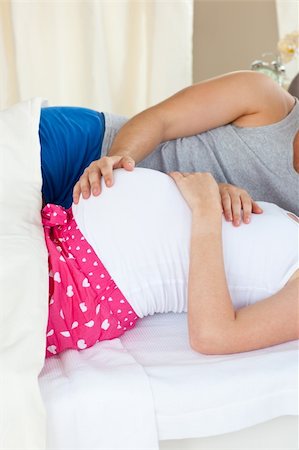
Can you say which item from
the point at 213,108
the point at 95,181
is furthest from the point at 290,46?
the point at 95,181

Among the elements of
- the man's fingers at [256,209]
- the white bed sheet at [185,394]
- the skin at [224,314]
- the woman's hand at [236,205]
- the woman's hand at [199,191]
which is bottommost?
the white bed sheet at [185,394]

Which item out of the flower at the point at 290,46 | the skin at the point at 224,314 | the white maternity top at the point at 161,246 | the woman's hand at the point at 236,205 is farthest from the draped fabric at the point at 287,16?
the skin at the point at 224,314

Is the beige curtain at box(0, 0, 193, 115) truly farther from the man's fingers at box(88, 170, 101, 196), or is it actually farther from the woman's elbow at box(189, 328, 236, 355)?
the woman's elbow at box(189, 328, 236, 355)

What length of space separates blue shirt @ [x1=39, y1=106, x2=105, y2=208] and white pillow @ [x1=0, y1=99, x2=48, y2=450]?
95 mm

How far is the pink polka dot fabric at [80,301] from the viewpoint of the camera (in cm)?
119

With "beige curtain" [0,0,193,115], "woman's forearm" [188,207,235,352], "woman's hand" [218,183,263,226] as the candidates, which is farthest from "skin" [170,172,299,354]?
"beige curtain" [0,0,193,115]

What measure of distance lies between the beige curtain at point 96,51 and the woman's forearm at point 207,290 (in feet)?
7.21

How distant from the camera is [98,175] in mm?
1302

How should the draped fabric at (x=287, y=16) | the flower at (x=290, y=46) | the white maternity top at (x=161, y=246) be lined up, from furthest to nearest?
the draped fabric at (x=287, y=16) < the flower at (x=290, y=46) < the white maternity top at (x=161, y=246)

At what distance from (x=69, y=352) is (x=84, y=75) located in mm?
2330

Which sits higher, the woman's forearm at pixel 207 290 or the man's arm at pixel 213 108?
the man's arm at pixel 213 108

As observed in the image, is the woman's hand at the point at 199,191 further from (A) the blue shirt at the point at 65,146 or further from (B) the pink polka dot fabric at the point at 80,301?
(A) the blue shirt at the point at 65,146

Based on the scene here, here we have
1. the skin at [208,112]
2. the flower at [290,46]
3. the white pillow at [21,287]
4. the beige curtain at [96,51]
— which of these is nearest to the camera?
the white pillow at [21,287]

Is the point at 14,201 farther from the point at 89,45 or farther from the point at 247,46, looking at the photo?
the point at 247,46
